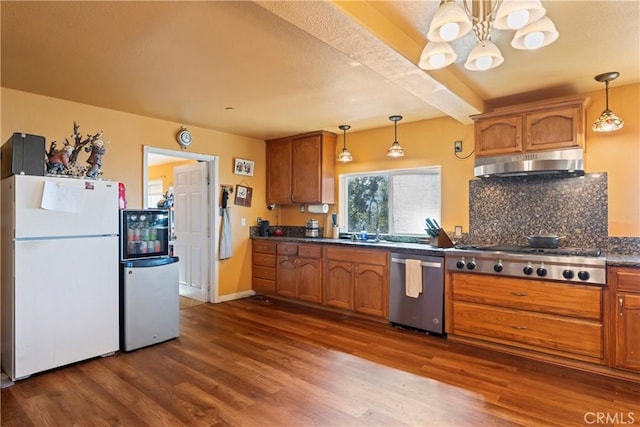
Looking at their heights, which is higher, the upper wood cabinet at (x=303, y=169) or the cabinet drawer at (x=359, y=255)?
the upper wood cabinet at (x=303, y=169)

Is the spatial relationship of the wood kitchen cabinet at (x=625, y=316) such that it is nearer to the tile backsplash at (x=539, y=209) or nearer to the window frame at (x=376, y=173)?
the tile backsplash at (x=539, y=209)

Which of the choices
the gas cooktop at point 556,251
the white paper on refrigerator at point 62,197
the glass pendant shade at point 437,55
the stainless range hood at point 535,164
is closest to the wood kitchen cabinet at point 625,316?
the gas cooktop at point 556,251

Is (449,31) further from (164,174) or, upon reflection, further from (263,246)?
(164,174)

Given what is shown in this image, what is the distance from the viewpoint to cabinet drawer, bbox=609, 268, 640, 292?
2.53 metres

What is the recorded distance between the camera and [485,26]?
173 cm

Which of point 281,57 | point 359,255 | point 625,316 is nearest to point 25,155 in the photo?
point 281,57

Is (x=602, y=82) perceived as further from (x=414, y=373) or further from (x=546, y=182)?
(x=414, y=373)

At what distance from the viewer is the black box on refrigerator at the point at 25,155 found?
2.66 metres

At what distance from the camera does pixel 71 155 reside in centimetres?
304

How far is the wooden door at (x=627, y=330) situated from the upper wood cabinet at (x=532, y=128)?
4.23 ft

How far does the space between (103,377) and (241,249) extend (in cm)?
269

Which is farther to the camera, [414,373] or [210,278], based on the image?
[210,278]

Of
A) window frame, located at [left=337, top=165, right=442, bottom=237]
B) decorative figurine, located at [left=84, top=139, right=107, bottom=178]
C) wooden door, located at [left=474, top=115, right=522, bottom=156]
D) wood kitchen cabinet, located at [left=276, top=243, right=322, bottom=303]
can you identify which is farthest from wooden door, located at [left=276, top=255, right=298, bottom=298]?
wooden door, located at [left=474, top=115, right=522, bottom=156]

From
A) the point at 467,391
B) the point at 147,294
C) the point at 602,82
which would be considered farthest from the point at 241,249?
the point at 602,82
